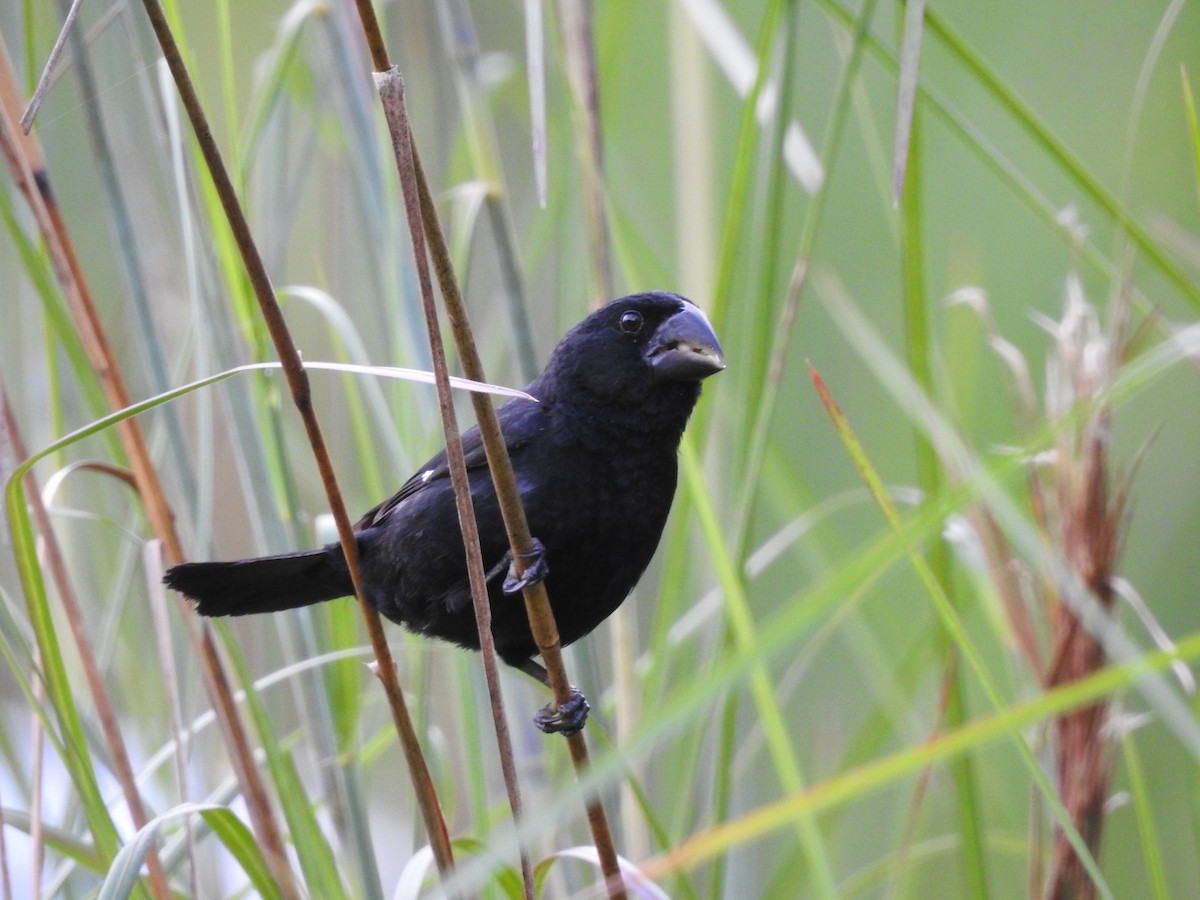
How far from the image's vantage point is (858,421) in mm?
4133

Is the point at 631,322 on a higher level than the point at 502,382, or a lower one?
lower

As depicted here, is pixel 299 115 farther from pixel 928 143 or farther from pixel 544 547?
pixel 928 143

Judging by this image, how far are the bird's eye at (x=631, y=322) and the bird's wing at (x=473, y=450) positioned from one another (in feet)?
0.65

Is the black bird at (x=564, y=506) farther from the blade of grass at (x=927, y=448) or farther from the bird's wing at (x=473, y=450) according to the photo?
the blade of grass at (x=927, y=448)

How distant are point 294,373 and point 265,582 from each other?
2.64ft

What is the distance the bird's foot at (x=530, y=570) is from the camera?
4.40 ft

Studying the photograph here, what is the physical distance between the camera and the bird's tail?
1683 mm

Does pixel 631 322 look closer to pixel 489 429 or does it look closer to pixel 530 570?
pixel 530 570

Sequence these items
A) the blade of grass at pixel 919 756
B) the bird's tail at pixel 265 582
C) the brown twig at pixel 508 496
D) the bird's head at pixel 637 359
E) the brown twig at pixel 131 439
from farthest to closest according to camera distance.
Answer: the bird's head at pixel 637 359 → the bird's tail at pixel 265 582 → the brown twig at pixel 131 439 → the brown twig at pixel 508 496 → the blade of grass at pixel 919 756

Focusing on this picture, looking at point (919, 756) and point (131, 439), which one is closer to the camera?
point (919, 756)

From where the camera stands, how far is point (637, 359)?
1.92 meters

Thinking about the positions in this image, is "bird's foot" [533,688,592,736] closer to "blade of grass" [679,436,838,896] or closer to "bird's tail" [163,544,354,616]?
"blade of grass" [679,436,838,896]

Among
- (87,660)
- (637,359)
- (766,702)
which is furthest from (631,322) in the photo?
(87,660)

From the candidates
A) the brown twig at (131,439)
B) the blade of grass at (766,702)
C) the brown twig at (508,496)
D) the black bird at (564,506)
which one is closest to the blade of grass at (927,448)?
the blade of grass at (766,702)
